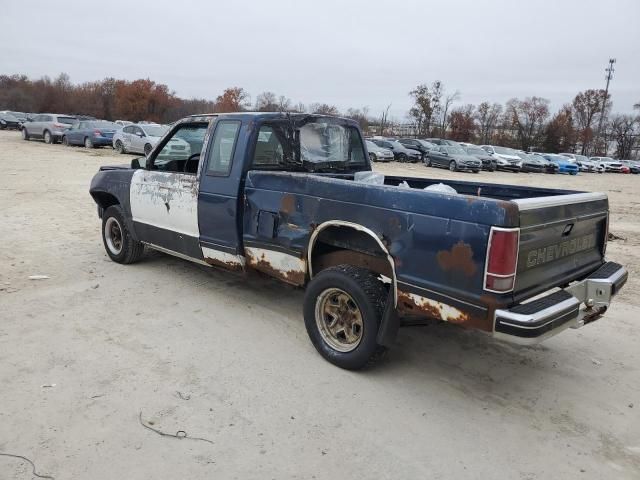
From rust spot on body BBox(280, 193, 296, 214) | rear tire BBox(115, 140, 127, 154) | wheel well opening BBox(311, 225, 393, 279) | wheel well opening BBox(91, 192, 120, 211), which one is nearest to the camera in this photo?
wheel well opening BBox(311, 225, 393, 279)

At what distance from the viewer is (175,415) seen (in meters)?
3.27

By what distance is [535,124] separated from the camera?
66375mm

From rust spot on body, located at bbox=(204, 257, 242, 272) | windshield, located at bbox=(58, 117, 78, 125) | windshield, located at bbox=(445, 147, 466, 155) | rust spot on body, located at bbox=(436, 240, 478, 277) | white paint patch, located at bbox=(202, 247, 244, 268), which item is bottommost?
rust spot on body, located at bbox=(204, 257, 242, 272)

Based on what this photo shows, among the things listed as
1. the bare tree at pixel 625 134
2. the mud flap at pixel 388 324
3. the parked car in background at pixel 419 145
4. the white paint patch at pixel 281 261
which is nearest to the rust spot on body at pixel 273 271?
the white paint patch at pixel 281 261

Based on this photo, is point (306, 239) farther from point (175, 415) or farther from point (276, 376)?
point (175, 415)

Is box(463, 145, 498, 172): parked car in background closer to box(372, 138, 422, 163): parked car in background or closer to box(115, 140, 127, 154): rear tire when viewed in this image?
box(372, 138, 422, 163): parked car in background

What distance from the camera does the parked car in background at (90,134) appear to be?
2559cm

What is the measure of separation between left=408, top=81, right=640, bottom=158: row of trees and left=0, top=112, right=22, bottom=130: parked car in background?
42301 mm

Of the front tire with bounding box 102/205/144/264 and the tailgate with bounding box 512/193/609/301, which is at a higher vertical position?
the tailgate with bounding box 512/193/609/301

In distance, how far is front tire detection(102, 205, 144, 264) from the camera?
6297 mm

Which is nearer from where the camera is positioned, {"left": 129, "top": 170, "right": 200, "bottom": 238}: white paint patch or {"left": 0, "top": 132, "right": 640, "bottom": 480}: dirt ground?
{"left": 0, "top": 132, "right": 640, "bottom": 480}: dirt ground

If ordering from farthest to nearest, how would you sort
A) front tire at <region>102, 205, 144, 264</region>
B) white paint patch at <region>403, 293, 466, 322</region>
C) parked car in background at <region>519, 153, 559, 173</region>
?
parked car in background at <region>519, 153, 559, 173</region>
front tire at <region>102, 205, 144, 264</region>
white paint patch at <region>403, 293, 466, 322</region>

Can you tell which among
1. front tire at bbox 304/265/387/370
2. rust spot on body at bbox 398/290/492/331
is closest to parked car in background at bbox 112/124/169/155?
front tire at bbox 304/265/387/370

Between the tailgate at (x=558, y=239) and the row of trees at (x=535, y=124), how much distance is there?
59628 millimetres
